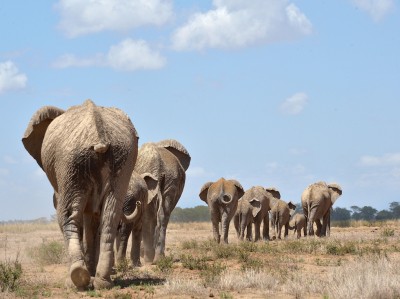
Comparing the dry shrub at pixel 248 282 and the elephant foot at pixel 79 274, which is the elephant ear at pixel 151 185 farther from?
the elephant foot at pixel 79 274

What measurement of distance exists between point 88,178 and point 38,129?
6.50 feet

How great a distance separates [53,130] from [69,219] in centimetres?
127

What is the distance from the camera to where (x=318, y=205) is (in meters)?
34.3

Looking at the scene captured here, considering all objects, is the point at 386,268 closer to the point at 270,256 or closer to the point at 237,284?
the point at 237,284

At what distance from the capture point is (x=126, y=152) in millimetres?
11570

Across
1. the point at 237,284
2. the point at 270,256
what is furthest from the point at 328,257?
the point at 237,284

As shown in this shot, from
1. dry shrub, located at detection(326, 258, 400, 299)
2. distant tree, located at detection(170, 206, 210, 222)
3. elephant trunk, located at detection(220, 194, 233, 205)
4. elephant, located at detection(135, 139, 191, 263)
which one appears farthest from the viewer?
distant tree, located at detection(170, 206, 210, 222)

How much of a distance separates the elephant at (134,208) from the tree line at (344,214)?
77759 mm

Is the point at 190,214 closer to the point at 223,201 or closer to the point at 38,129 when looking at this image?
the point at 223,201

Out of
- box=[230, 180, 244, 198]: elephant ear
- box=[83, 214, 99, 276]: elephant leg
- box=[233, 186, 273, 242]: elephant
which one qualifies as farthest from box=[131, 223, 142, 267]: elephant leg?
box=[233, 186, 273, 242]: elephant

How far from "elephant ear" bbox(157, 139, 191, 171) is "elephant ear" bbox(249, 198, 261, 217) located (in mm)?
10106

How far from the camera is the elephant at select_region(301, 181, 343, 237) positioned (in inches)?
1340

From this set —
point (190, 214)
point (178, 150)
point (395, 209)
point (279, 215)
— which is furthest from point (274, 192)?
point (395, 209)

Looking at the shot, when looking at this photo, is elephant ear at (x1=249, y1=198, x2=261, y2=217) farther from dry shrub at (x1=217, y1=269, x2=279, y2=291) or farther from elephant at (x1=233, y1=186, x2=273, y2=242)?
dry shrub at (x1=217, y1=269, x2=279, y2=291)
